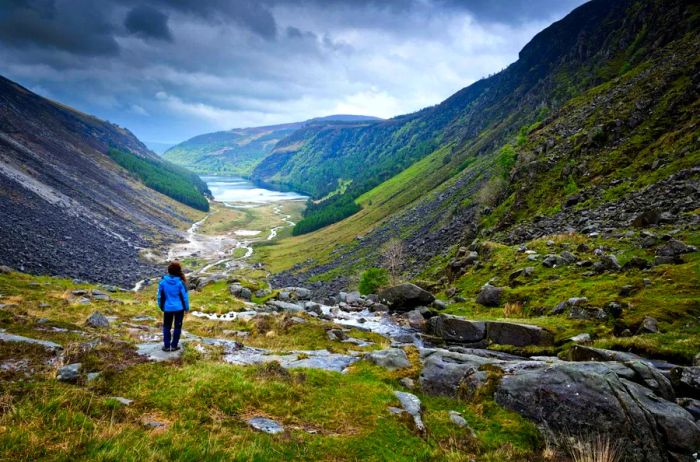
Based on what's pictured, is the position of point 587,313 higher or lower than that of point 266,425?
higher

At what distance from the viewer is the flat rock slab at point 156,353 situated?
49.5 feet

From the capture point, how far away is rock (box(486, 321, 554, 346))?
21500 millimetres

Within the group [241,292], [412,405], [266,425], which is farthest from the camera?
[241,292]

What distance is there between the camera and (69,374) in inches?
458

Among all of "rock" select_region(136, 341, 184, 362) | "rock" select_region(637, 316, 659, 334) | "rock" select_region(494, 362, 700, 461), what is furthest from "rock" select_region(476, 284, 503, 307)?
"rock" select_region(136, 341, 184, 362)

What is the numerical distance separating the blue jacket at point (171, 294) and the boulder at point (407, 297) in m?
26.8

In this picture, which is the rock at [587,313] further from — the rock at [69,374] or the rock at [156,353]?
the rock at [69,374]

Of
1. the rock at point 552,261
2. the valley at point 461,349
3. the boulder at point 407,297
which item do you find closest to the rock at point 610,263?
the valley at point 461,349

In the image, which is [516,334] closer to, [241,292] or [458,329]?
[458,329]

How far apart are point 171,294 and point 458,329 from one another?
63.0 ft

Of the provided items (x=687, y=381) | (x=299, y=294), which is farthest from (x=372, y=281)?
(x=687, y=381)

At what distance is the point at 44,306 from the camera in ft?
86.0

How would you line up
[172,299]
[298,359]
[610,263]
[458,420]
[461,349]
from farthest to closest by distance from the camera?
[610,263] → [461,349] → [298,359] → [172,299] → [458,420]

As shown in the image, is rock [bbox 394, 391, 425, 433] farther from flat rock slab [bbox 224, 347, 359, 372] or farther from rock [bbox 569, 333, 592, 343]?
rock [bbox 569, 333, 592, 343]
